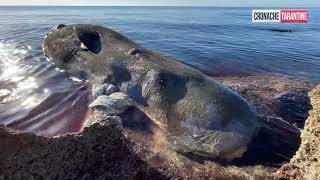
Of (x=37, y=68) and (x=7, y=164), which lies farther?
(x=37, y=68)

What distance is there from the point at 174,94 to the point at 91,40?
3.34m

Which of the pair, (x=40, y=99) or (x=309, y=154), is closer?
(x=309, y=154)

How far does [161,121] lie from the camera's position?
23.0 ft

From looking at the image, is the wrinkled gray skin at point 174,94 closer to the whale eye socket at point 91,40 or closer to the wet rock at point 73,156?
the whale eye socket at point 91,40

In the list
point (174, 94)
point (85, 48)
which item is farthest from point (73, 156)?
point (85, 48)

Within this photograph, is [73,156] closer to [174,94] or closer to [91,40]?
[174,94]

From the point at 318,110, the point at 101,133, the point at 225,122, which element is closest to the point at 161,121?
the point at 225,122

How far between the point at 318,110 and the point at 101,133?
8.38 ft

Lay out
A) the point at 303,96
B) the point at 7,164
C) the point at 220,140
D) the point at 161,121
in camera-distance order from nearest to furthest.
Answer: the point at 7,164 < the point at 220,140 < the point at 161,121 < the point at 303,96

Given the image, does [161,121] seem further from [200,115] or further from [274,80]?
[274,80]

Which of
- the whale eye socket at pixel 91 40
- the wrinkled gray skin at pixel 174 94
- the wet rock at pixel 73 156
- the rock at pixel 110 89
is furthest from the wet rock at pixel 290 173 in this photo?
the whale eye socket at pixel 91 40

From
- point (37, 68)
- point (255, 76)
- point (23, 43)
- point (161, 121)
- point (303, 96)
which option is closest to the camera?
point (161, 121)

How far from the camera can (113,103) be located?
291 inches

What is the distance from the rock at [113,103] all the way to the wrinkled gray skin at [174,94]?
8.7 inches
